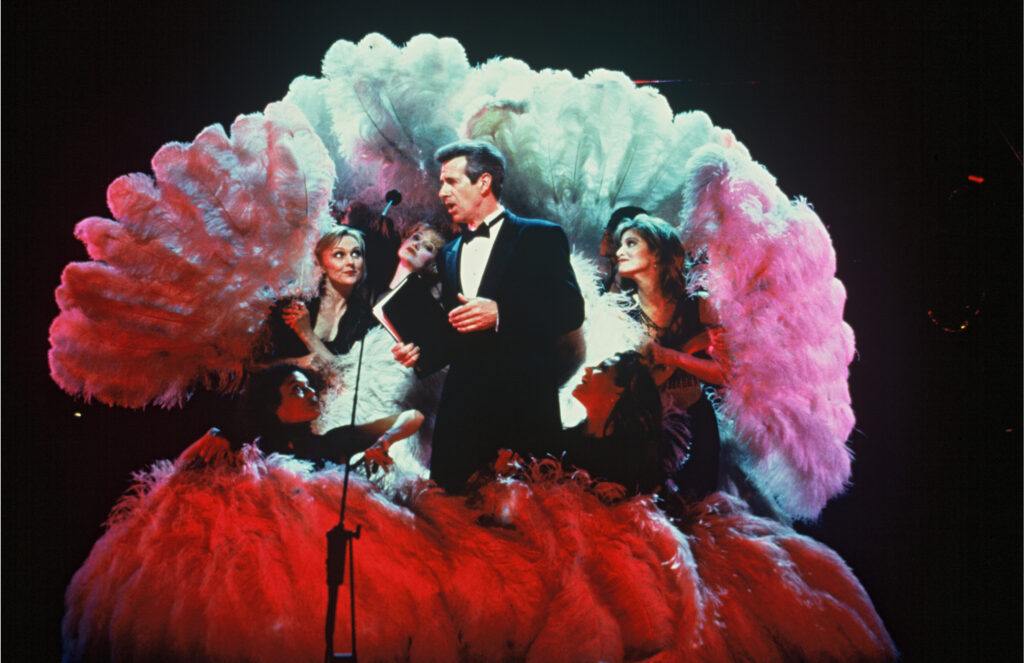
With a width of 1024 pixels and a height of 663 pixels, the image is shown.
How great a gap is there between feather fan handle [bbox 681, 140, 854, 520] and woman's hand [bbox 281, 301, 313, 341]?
128 cm

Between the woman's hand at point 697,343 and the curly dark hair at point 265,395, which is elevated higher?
the woman's hand at point 697,343

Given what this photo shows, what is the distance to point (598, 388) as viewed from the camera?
2.20m

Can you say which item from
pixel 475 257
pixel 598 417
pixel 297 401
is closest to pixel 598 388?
pixel 598 417

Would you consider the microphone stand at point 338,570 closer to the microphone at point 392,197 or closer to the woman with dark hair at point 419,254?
the woman with dark hair at point 419,254

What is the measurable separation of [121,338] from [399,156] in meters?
1.09

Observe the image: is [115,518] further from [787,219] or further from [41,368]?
[787,219]

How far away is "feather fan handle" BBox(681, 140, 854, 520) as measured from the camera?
220 centimetres

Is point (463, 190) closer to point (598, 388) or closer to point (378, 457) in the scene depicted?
point (598, 388)

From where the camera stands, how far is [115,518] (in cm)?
220

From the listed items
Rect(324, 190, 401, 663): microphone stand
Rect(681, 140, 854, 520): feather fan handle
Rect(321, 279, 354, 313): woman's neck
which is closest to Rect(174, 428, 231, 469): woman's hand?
Rect(324, 190, 401, 663): microphone stand

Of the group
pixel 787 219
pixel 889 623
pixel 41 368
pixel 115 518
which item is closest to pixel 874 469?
pixel 889 623

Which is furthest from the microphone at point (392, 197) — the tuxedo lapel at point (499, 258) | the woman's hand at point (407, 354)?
the woman's hand at point (407, 354)

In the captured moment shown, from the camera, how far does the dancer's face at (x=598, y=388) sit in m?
2.19

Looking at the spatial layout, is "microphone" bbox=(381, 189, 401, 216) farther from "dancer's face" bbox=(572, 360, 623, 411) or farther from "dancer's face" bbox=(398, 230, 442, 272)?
"dancer's face" bbox=(572, 360, 623, 411)
